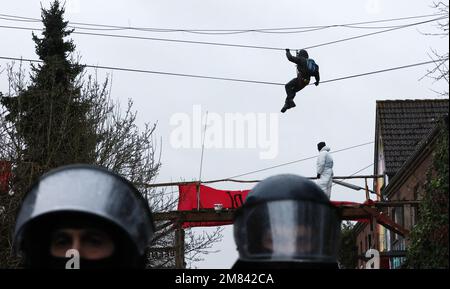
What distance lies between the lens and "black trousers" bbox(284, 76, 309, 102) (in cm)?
1323

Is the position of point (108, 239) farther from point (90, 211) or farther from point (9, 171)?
point (9, 171)

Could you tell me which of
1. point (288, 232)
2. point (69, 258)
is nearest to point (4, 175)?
point (69, 258)

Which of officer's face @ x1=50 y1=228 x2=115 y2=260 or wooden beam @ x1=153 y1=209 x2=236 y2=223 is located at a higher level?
wooden beam @ x1=153 y1=209 x2=236 y2=223

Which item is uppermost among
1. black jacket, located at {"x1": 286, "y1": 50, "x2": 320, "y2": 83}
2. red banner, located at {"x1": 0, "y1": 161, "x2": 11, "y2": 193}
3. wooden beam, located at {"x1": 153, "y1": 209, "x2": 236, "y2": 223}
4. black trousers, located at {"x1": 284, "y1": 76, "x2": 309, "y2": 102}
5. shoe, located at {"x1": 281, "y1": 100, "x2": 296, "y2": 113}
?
black jacket, located at {"x1": 286, "y1": 50, "x2": 320, "y2": 83}

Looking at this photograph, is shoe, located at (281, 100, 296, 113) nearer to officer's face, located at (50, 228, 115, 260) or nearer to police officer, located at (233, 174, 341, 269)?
police officer, located at (233, 174, 341, 269)

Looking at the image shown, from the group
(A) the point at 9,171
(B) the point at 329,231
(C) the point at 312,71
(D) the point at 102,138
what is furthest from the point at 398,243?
(B) the point at 329,231

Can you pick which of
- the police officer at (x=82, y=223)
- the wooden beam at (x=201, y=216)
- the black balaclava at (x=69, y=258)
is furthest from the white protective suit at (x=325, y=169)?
the black balaclava at (x=69, y=258)

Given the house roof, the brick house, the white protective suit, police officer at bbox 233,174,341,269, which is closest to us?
police officer at bbox 233,174,341,269

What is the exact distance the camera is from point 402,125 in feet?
118

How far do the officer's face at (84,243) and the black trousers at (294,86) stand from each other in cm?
953

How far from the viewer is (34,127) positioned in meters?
22.5

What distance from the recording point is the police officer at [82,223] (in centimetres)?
391

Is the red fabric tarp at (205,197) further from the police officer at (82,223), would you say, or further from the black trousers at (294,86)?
the police officer at (82,223)

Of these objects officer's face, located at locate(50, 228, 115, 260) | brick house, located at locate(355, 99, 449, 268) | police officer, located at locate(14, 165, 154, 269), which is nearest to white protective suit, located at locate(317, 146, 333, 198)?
police officer, located at locate(14, 165, 154, 269)
